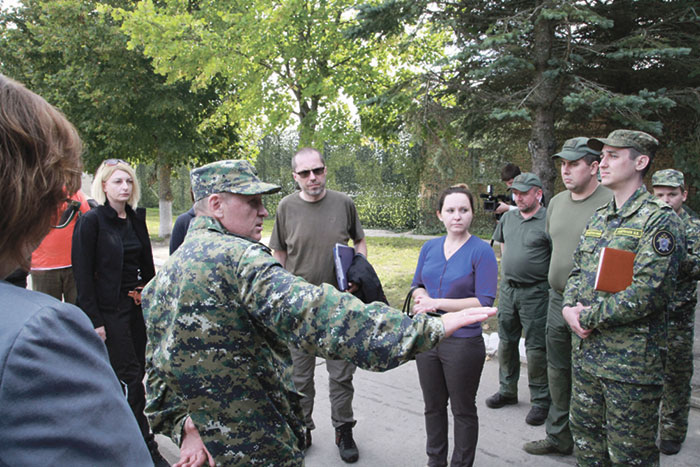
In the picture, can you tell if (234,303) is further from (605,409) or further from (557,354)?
(557,354)

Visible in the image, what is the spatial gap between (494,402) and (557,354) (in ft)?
3.20

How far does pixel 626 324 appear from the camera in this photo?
265 centimetres

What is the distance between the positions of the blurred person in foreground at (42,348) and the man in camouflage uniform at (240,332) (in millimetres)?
673

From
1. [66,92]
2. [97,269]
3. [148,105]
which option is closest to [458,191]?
[97,269]

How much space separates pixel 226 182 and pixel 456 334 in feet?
6.16

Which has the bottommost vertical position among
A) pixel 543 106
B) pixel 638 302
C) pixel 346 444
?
pixel 346 444

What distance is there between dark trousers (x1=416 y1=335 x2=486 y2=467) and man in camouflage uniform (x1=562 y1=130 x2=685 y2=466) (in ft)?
2.04

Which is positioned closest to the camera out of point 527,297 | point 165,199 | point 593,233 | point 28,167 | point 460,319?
point 28,167

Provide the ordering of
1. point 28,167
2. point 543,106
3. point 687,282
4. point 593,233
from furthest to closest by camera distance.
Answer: point 543,106, point 687,282, point 593,233, point 28,167

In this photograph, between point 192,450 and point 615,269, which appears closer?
point 192,450

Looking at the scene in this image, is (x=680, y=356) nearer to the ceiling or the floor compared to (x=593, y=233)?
nearer to the floor

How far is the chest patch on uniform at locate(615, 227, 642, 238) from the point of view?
264cm

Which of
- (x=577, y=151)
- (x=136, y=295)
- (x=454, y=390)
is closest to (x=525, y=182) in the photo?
(x=577, y=151)

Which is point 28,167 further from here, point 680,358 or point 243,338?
point 680,358
